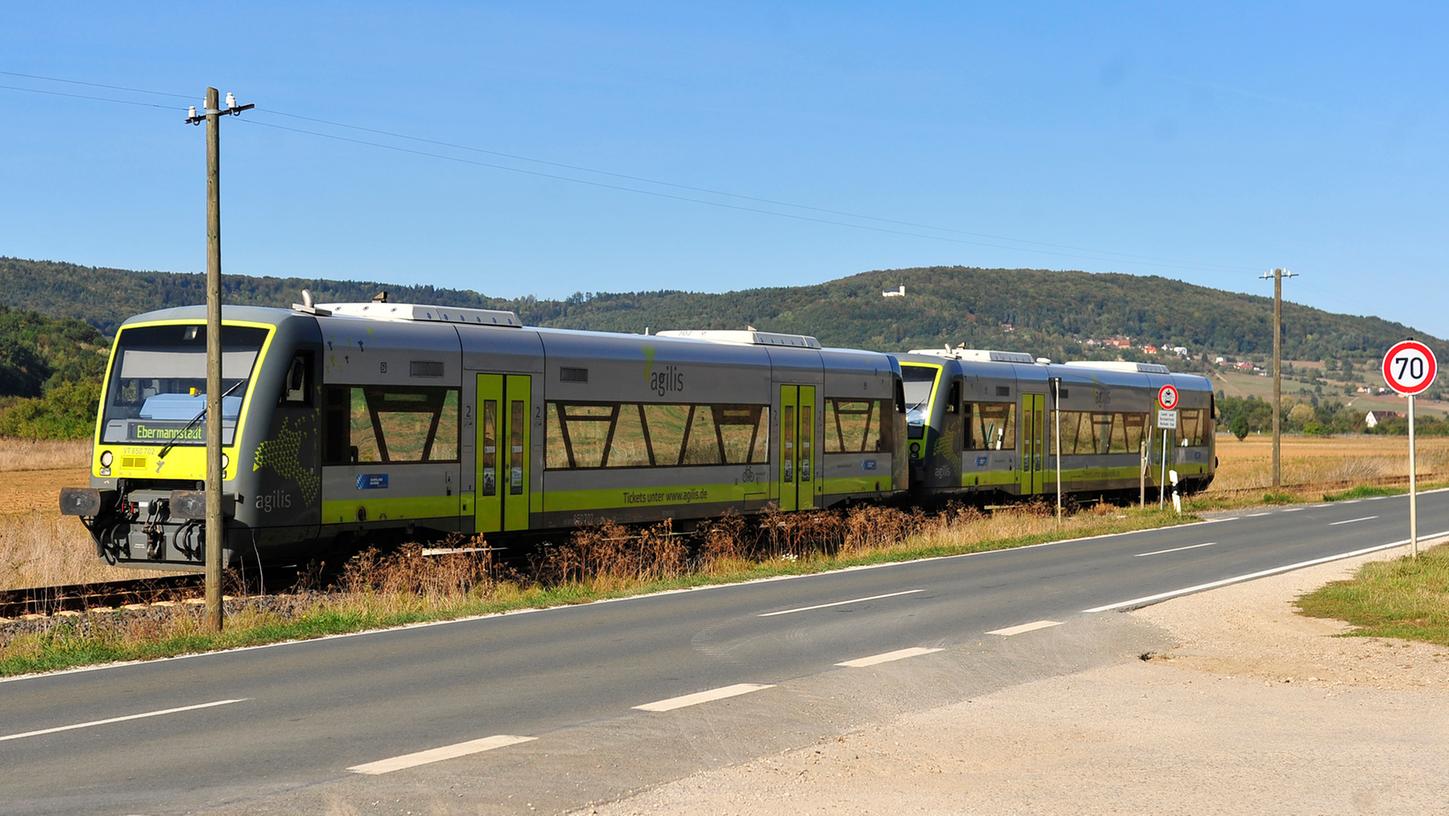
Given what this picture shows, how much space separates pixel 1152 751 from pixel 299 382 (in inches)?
461

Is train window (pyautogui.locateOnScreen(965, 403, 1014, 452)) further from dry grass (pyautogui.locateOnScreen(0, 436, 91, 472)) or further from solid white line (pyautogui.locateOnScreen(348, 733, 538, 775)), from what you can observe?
dry grass (pyautogui.locateOnScreen(0, 436, 91, 472))

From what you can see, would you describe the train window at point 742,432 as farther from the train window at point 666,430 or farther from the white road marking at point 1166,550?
the white road marking at point 1166,550

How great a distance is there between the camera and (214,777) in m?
8.21

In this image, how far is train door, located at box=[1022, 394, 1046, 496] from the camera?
33.6 meters

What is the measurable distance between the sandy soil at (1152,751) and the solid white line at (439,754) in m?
1.50

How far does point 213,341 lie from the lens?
15.4 m

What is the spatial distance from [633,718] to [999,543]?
17002 mm

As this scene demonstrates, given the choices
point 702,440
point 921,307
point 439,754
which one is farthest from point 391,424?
point 921,307

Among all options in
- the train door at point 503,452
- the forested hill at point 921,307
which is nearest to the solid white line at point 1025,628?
the train door at point 503,452

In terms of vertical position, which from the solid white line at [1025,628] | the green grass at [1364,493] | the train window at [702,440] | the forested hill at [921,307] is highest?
the forested hill at [921,307]

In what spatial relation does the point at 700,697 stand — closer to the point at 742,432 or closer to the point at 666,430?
the point at 666,430

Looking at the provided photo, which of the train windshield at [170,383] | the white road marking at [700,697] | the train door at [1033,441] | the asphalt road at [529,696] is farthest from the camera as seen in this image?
the train door at [1033,441]

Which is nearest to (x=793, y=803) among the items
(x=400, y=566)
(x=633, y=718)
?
(x=633, y=718)

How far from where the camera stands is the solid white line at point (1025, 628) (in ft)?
47.5
